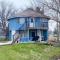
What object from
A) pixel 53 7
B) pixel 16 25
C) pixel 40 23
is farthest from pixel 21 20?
pixel 53 7

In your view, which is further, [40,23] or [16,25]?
[16,25]

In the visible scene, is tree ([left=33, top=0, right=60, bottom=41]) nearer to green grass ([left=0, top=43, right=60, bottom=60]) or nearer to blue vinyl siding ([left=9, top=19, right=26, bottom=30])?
green grass ([left=0, top=43, right=60, bottom=60])

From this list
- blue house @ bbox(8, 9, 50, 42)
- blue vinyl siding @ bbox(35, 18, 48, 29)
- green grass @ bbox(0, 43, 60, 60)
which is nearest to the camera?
green grass @ bbox(0, 43, 60, 60)

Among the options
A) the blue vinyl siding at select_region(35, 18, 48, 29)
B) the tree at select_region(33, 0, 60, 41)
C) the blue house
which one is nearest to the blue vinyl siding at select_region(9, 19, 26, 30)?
the blue house

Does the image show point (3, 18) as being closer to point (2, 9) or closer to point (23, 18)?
point (2, 9)

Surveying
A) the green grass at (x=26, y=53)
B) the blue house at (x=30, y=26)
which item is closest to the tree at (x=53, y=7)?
the green grass at (x=26, y=53)

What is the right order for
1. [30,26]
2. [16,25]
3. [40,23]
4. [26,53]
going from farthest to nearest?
[16,25] → [40,23] → [30,26] → [26,53]

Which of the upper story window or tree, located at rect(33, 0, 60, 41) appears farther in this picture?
the upper story window

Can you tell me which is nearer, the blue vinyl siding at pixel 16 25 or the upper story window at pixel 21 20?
the blue vinyl siding at pixel 16 25

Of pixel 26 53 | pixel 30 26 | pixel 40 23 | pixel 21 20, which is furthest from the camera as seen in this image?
pixel 21 20

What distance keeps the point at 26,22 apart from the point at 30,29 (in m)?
1.61

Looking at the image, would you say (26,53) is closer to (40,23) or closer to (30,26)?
(30,26)

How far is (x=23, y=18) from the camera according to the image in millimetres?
41719

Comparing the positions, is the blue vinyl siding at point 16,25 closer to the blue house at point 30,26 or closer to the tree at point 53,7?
the blue house at point 30,26
